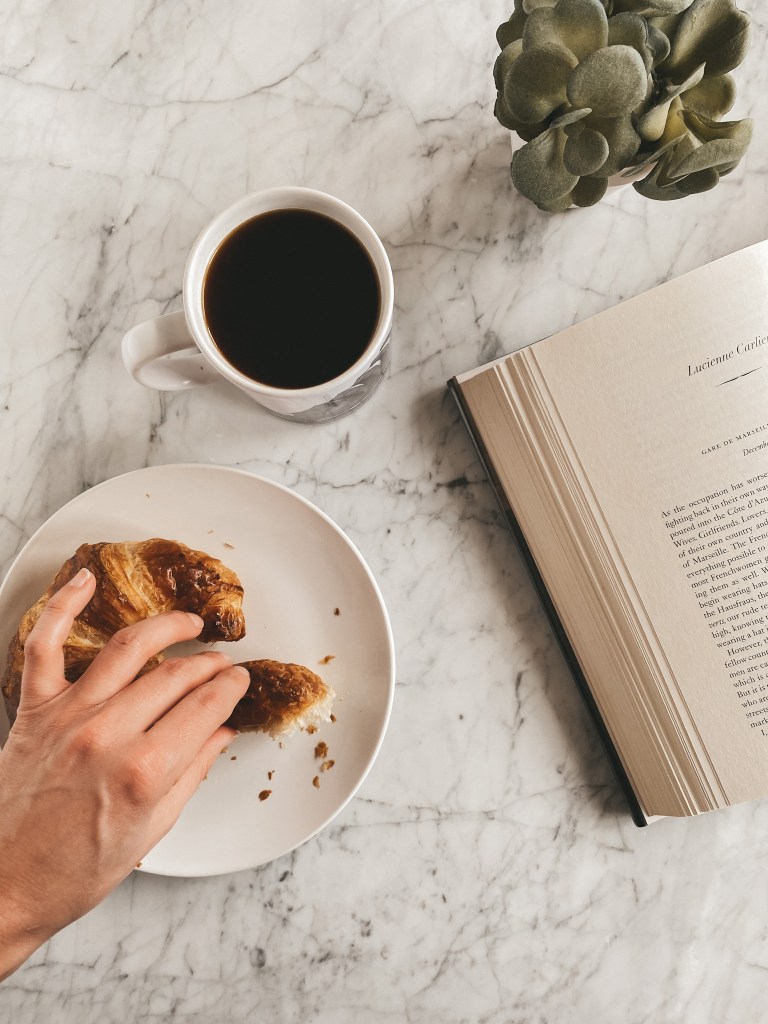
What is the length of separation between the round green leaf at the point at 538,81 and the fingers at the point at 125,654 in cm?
59

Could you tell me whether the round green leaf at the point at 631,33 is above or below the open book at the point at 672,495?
above

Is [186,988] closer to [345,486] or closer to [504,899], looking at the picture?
[504,899]

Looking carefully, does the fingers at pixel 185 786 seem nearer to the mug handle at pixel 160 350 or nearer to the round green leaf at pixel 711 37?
the mug handle at pixel 160 350

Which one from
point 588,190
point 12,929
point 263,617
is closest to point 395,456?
point 263,617

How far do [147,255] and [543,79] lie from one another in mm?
520

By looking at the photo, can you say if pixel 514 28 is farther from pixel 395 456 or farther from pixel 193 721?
pixel 193 721

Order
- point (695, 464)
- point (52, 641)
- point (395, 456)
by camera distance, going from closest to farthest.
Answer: point (52, 641)
point (695, 464)
point (395, 456)

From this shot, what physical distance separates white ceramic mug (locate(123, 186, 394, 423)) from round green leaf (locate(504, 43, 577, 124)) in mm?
171

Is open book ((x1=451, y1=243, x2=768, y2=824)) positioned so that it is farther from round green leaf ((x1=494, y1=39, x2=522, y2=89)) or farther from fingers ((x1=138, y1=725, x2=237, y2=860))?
fingers ((x1=138, y1=725, x2=237, y2=860))

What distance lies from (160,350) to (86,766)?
405mm

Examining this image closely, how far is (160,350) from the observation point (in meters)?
0.76

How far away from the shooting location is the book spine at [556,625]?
915 mm

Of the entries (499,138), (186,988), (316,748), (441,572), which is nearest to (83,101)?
(499,138)

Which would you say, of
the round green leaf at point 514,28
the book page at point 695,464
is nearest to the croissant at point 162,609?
the book page at point 695,464
